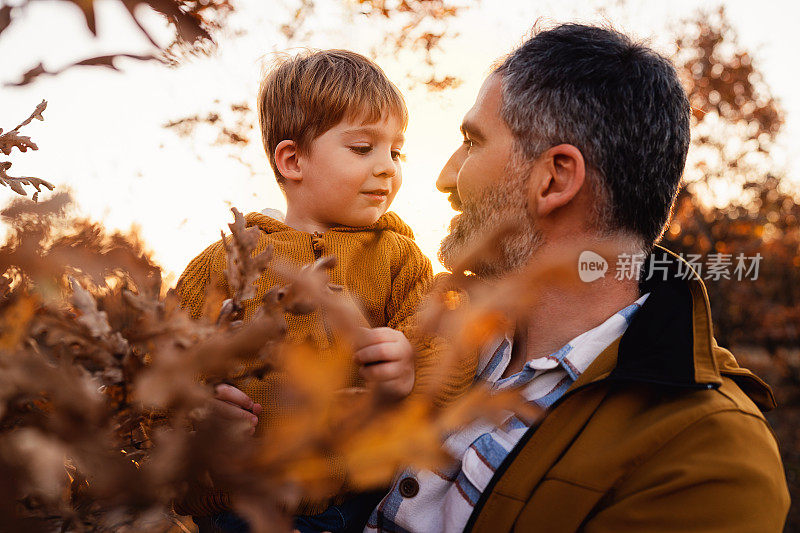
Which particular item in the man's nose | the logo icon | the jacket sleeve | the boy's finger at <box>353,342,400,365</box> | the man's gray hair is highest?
the man's gray hair

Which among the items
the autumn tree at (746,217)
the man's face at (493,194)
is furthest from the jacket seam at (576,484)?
the autumn tree at (746,217)

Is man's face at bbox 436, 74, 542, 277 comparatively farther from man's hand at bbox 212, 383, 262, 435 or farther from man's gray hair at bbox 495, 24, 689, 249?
man's hand at bbox 212, 383, 262, 435

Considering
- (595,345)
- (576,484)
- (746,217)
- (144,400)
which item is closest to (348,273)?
(595,345)

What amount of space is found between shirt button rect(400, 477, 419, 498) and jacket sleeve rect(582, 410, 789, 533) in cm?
50

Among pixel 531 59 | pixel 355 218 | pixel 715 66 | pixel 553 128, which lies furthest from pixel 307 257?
pixel 715 66

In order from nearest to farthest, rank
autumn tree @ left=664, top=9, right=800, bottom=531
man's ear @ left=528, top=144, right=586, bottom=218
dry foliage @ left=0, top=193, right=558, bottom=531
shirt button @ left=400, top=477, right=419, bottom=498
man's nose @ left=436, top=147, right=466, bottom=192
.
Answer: dry foliage @ left=0, top=193, right=558, bottom=531
shirt button @ left=400, top=477, right=419, bottom=498
man's ear @ left=528, top=144, right=586, bottom=218
man's nose @ left=436, top=147, right=466, bottom=192
autumn tree @ left=664, top=9, right=800, bottom=531

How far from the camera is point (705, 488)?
4.12 ft

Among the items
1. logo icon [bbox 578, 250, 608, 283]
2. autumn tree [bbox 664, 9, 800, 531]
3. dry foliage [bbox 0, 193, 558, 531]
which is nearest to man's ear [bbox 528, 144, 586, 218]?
logo icon [bbox 578, 250, 608, 283]

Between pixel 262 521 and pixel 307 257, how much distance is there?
1.47 m

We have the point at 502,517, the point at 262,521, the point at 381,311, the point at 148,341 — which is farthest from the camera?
Answer: the point at 381,311

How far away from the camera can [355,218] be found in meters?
1.98

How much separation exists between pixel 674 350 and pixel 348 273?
39.1 inches

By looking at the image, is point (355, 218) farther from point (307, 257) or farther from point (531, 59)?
point (531, 59)

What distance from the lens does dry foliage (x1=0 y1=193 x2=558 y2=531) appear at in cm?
45
